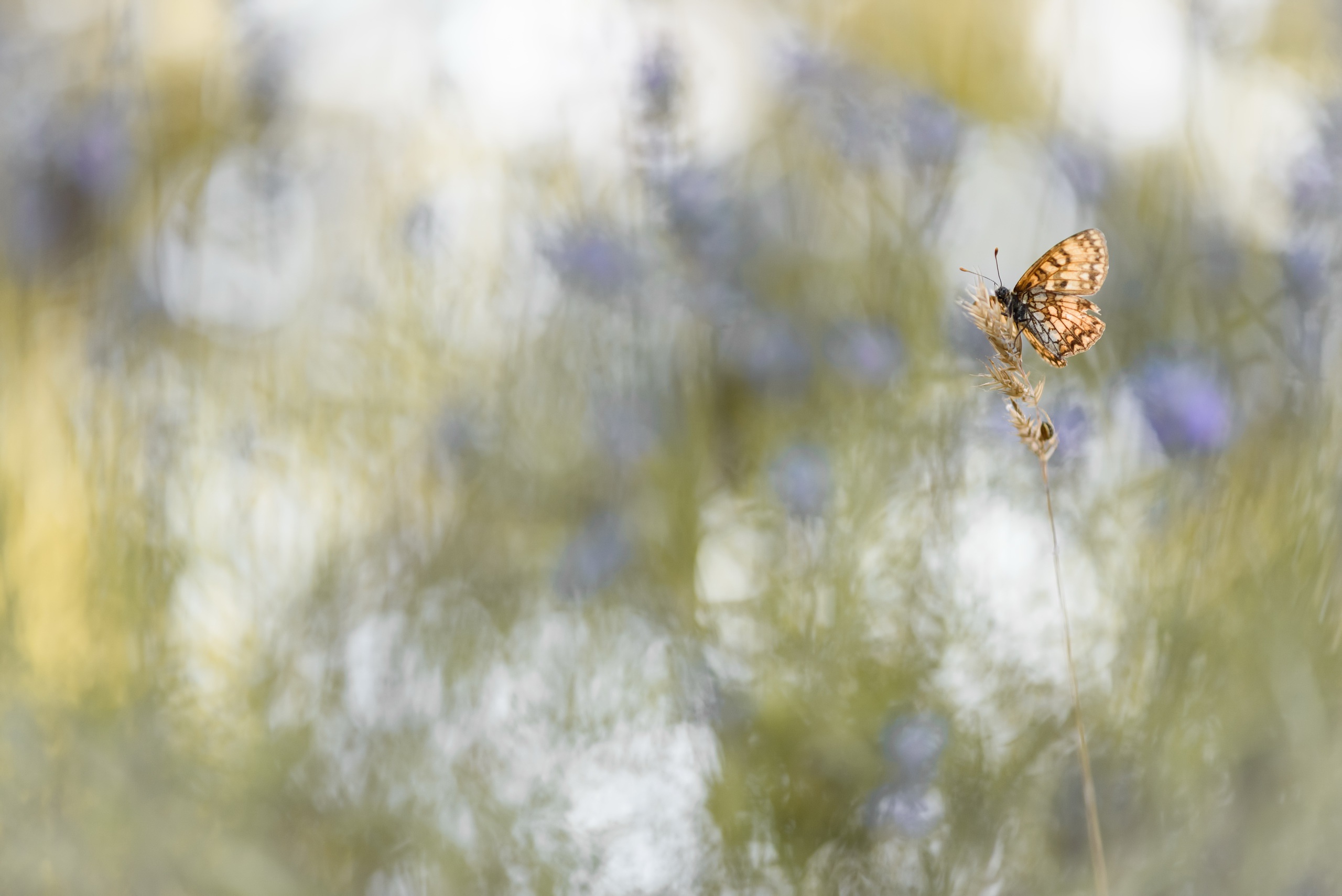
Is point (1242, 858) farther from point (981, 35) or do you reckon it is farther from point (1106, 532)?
point (981, 35)

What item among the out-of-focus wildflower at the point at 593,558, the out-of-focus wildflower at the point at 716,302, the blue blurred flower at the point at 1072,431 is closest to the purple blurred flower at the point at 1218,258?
the blue blurred flower at the point at 1072,431

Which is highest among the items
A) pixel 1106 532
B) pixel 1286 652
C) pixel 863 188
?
pixel 863 188

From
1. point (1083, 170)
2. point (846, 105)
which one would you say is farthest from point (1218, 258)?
point (846, 105)

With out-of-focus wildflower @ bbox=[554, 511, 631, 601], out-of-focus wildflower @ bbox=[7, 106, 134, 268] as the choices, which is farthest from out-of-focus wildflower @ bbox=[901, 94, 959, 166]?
out-of-focus wildflower @ bbox=[7, 106, 134, 268]

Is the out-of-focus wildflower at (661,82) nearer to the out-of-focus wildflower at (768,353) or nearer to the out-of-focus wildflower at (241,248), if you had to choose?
the out-of-focus wildflower at (768,353)

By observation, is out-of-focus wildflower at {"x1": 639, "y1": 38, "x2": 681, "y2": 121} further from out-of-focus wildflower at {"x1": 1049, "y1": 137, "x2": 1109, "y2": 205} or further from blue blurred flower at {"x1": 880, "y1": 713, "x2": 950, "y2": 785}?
blue blurred flower at {"x1": 880, "y1": 713, "x2": 950, "y2": 785}

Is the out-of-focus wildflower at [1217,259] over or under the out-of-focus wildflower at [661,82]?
under

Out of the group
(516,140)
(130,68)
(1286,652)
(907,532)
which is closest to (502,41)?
(516,140)

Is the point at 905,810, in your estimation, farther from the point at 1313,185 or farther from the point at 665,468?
the point at 1313,185
